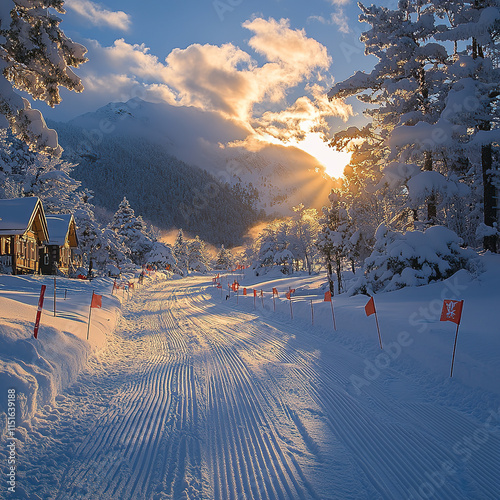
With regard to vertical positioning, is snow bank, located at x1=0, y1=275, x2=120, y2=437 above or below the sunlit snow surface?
above

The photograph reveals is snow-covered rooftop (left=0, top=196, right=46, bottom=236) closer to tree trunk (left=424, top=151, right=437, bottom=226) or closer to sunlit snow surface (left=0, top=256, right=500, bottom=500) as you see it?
sunlit snow surface (left=0, top=256, right=500, bottom=500)

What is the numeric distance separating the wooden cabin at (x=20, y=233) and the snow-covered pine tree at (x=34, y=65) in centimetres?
1647

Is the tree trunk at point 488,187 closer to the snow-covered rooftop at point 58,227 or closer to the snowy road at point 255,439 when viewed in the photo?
the snowy road at point 255,439

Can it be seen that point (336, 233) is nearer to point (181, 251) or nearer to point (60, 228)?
point (60, 228)

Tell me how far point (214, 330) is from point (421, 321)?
7.75 m

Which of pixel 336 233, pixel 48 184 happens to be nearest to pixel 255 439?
pixel 336 233

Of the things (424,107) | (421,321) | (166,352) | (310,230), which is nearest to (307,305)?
(421,321)

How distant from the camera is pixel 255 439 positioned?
4.26 metres

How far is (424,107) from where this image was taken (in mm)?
15234

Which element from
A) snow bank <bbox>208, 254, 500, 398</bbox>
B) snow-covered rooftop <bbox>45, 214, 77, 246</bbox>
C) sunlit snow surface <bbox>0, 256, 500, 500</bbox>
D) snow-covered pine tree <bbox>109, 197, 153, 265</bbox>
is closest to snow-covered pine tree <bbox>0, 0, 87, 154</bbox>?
sunlit snow surface <bbox>0, 256, 500, 500</bbox>

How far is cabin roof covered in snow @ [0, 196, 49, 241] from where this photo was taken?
22.1m

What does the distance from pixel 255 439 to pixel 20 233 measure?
24.8 meters

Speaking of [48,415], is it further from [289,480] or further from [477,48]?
[477,48]

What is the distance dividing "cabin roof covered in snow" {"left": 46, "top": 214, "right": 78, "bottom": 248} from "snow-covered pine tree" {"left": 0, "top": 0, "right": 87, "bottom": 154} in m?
23.2
